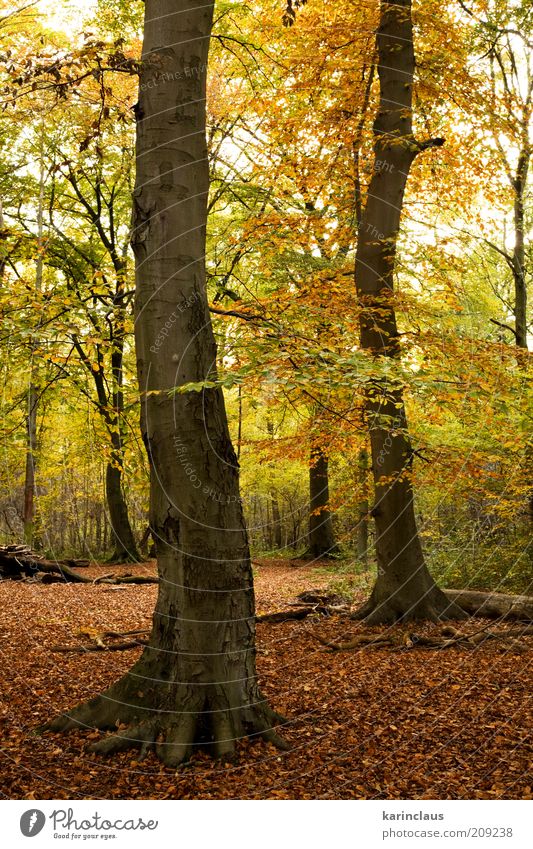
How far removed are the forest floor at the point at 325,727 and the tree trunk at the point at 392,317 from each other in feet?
1.61

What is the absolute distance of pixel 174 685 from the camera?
4.57 m

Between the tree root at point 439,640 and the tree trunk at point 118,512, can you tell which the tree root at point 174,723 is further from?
the tree trunk at point 118,512

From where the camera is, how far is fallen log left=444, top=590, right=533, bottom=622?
338 inches

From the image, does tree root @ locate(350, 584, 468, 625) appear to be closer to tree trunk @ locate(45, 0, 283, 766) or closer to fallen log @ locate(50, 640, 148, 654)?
fallen log @ locate(50, 640, 148, 654)

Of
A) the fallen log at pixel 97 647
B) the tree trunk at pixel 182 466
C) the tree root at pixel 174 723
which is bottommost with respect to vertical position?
the fallen log at pixel 97 647

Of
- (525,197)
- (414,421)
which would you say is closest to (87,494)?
(414,421)

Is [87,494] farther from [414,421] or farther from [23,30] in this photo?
[414,421]

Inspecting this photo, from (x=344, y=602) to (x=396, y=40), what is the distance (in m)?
8.37

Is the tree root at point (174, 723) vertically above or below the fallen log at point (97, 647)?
above

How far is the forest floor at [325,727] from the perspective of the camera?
13.2 feet

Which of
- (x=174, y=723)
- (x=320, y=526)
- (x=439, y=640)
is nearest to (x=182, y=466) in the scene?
(x=174, y=723)

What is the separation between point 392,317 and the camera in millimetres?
8422

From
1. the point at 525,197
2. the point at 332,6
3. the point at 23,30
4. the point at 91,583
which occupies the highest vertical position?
the point at 23,30

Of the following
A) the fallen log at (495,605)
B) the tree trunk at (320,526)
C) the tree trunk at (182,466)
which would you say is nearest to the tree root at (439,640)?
the fallen log at (495,605)
